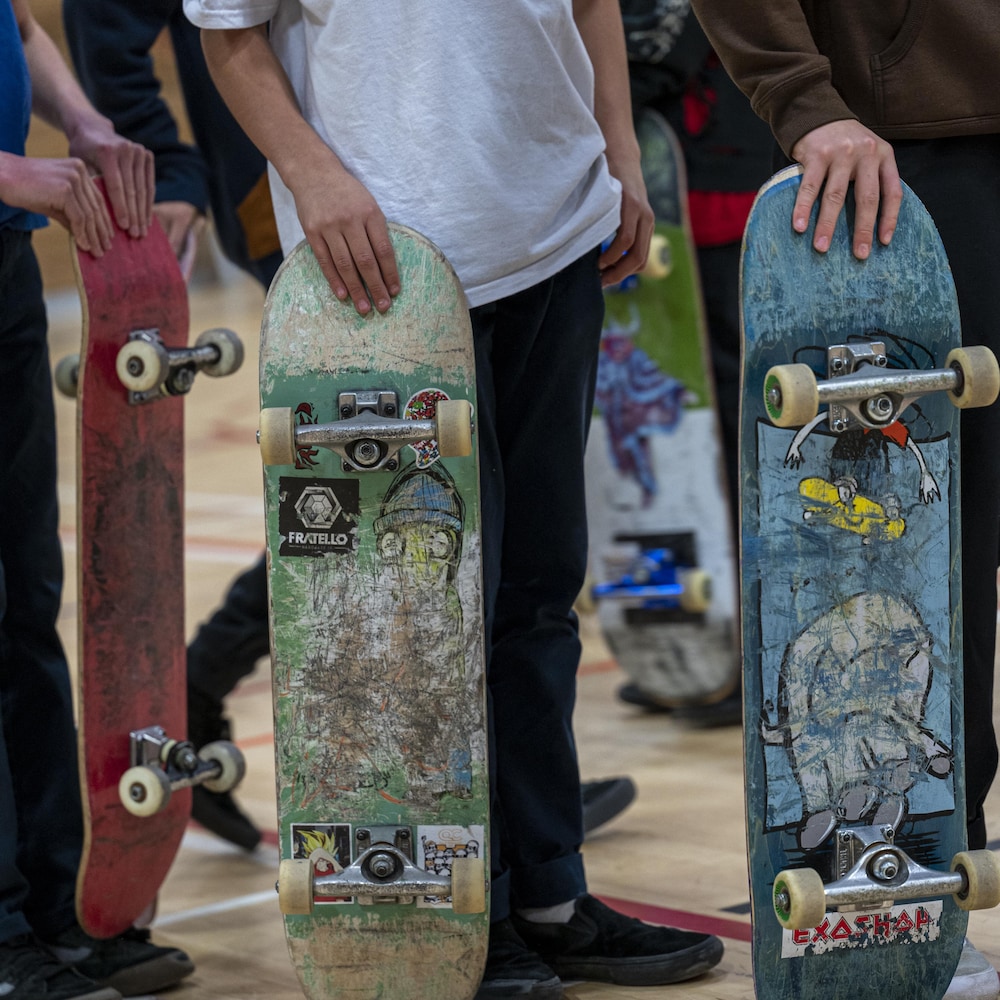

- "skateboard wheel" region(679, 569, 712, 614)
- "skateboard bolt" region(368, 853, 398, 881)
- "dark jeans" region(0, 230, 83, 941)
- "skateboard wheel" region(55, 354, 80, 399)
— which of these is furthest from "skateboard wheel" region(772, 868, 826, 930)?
"skateboard wheel" region(679, 569, 712, 614)

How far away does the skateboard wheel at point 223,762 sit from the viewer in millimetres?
2279

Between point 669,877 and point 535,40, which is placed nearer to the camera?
point 535,40

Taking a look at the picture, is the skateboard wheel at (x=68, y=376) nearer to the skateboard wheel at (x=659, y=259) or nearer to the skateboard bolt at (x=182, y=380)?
the skateboard bolt at (x=182, y=380)

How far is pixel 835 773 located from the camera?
1.73 metres

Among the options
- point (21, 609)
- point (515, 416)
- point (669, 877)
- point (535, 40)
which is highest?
point (535, 40)

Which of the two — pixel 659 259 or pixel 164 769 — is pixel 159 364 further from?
pixel 659 259

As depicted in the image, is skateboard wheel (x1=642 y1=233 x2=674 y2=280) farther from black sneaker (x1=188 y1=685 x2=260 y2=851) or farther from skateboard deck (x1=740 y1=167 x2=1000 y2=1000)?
skateboard deck (x1=740 y1=167 x2=1000 y2=1000)

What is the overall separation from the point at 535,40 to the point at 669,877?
4.14 ft

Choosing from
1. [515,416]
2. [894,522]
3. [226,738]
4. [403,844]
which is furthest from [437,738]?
[226,738]

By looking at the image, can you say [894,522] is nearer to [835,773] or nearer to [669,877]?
[835,773]

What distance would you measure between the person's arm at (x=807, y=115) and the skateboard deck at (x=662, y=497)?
1468mm

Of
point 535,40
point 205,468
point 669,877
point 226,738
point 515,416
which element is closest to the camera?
point 535,40

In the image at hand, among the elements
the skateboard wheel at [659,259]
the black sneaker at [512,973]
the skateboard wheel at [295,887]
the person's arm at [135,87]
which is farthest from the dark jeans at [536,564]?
the skateboard wheel at [659,259]

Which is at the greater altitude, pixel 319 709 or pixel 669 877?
pixel 319 709
